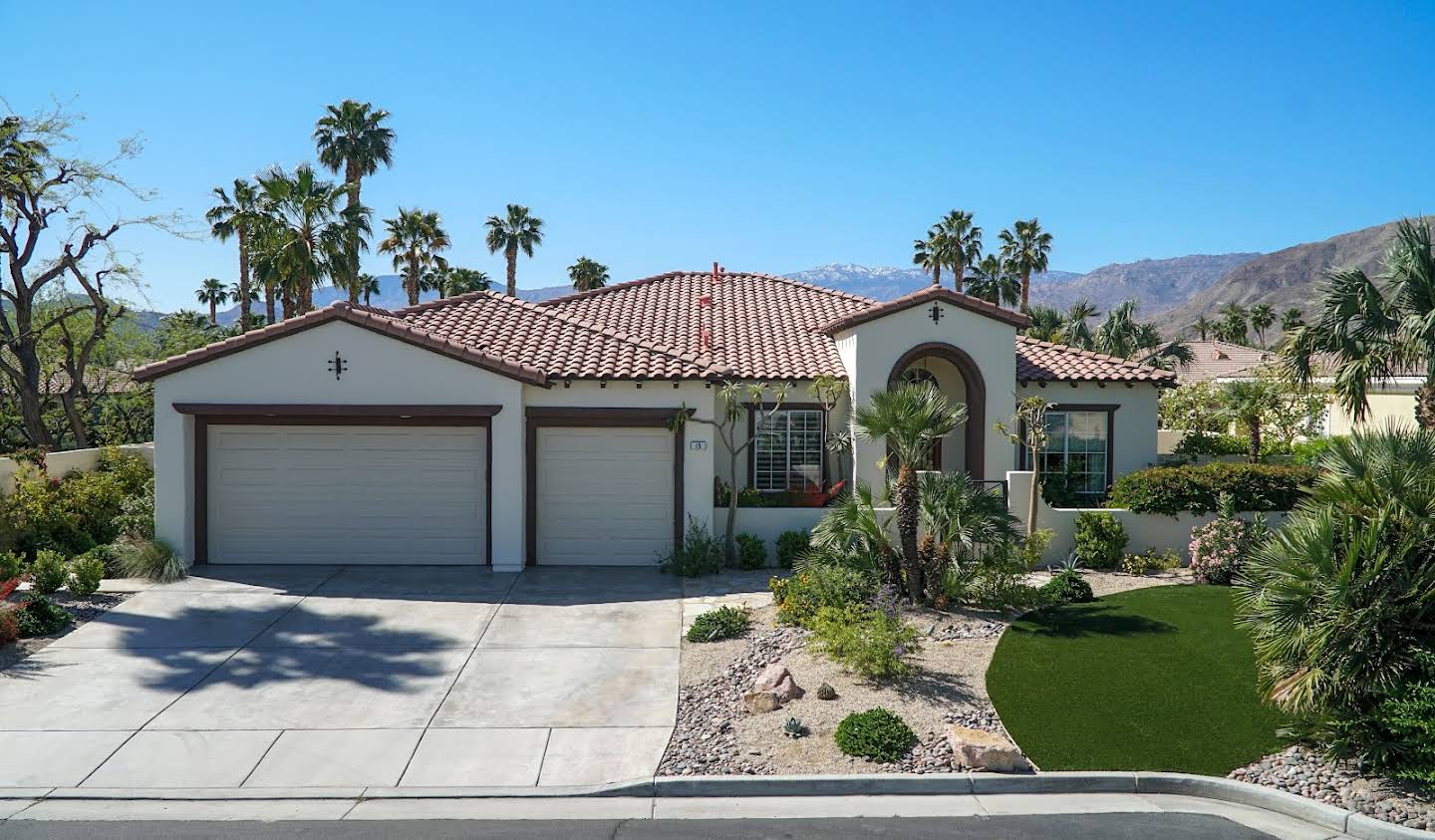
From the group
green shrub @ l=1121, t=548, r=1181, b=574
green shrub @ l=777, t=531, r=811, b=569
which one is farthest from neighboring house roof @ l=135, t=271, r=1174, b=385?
green shrub @ l=1121, t=548, r=1181, b=574

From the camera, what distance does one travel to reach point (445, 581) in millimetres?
15469

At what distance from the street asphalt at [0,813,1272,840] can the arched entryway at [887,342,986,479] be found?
37.6 feet

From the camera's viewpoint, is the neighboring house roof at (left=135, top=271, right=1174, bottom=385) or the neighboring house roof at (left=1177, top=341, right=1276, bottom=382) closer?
the neighboring house roof at (left=135, top=271, right=1174, bottom=385)

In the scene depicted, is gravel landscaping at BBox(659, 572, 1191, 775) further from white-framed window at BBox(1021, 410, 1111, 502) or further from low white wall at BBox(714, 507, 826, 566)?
white-framed window at BBox(1021, 410, 1111, 502)

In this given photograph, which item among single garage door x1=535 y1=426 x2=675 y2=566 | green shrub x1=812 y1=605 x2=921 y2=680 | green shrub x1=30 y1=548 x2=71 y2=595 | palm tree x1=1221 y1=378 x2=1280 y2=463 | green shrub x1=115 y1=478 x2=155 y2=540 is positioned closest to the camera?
green shrub x1=812 y1=605 x2=921 y2=680

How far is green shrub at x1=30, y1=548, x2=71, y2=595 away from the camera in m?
13.9

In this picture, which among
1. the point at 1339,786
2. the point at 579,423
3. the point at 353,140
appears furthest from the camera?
the point at 353,140

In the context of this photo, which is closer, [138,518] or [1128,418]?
[138,518]

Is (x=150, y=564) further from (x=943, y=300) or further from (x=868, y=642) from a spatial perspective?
(x=943, y=300)

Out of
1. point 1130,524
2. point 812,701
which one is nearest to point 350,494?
point 812,701

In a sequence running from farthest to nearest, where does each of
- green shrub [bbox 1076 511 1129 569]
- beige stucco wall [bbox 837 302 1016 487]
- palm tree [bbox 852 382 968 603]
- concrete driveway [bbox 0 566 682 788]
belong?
beige stucco wall [bbox 837 302 1016 487] < green shrub [bbox 1076 511 1129 569] < palm tree [bbox 852 382 968 603] < concrete driveway [bbox 0 566 682 788]

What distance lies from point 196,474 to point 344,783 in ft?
31.5

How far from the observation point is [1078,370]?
20.3m

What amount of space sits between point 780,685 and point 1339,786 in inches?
193
